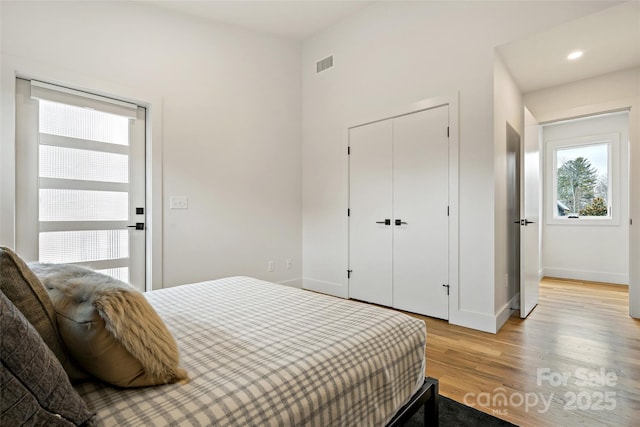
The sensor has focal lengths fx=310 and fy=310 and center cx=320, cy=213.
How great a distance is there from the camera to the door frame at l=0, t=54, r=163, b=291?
87.4 inches

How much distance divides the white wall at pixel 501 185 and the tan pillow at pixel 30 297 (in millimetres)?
2876

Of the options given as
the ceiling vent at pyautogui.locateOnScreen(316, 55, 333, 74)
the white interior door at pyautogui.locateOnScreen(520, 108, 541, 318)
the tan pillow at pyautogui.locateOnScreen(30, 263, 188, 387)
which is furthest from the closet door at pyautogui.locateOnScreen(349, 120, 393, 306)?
the tan pillow at pyautogui.locateOnScreen(30, 263, 188, 387)

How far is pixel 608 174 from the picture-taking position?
454 cm

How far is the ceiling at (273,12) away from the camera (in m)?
3.10

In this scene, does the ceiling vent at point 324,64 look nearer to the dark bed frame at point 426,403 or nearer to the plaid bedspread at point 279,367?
the plaid bedspread at point 279,367

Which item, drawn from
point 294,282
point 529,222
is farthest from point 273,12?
point 529,222

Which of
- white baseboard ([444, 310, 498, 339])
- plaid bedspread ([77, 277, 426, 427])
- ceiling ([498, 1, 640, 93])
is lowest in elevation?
white baseboard ([444, 310, 498, 339])

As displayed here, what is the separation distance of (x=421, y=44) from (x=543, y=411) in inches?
121

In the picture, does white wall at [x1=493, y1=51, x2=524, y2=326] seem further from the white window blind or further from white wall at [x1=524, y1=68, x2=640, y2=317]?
the white window blind

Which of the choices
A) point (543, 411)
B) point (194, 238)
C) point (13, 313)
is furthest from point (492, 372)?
point (194, 238)

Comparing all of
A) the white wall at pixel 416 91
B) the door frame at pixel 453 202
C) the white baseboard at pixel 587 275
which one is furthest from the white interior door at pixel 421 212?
the white baseboard at pixel 587 275

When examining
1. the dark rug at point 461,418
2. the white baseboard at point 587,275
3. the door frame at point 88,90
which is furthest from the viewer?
the white baseboard at point 587,275

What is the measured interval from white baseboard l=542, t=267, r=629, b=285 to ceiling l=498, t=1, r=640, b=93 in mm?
2823

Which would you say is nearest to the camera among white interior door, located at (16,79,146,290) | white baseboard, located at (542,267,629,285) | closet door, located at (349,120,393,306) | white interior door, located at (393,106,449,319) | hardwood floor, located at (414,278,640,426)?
hardwood floor, located at (414,278,640,426)
